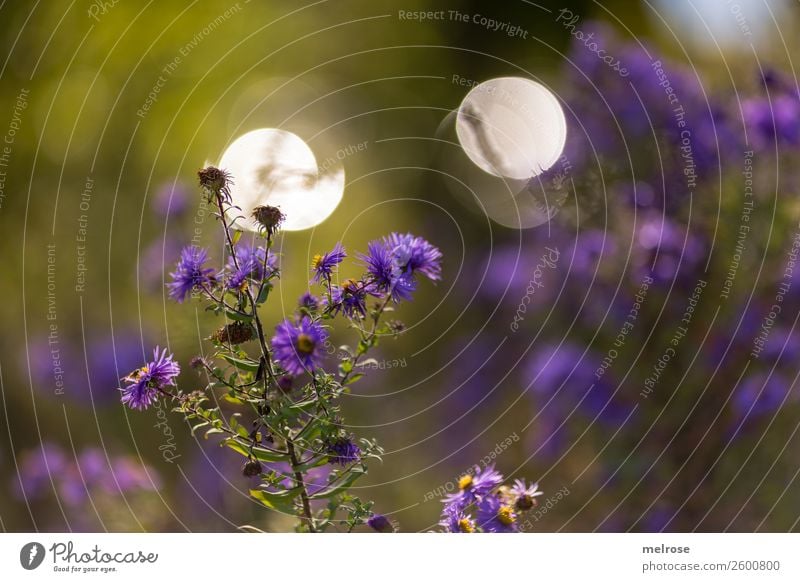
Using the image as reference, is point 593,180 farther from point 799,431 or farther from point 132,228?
point 132,228

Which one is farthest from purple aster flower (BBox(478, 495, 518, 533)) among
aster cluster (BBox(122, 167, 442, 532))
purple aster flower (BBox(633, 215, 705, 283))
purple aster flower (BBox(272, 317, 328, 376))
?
purple aster flower (BBox(633, 215, 705, 283))

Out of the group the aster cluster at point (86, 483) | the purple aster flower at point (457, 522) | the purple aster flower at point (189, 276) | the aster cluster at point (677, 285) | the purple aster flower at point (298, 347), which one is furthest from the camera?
the aster cluster at point (86, 483)

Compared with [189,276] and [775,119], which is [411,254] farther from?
[775,119]

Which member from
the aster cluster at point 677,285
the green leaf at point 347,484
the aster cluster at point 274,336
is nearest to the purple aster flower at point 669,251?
the aster cluster at point 677,285

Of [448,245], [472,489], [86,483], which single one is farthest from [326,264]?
[448,245]

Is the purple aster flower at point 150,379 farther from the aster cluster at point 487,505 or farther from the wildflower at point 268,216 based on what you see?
the aster cluster at point 487,505
